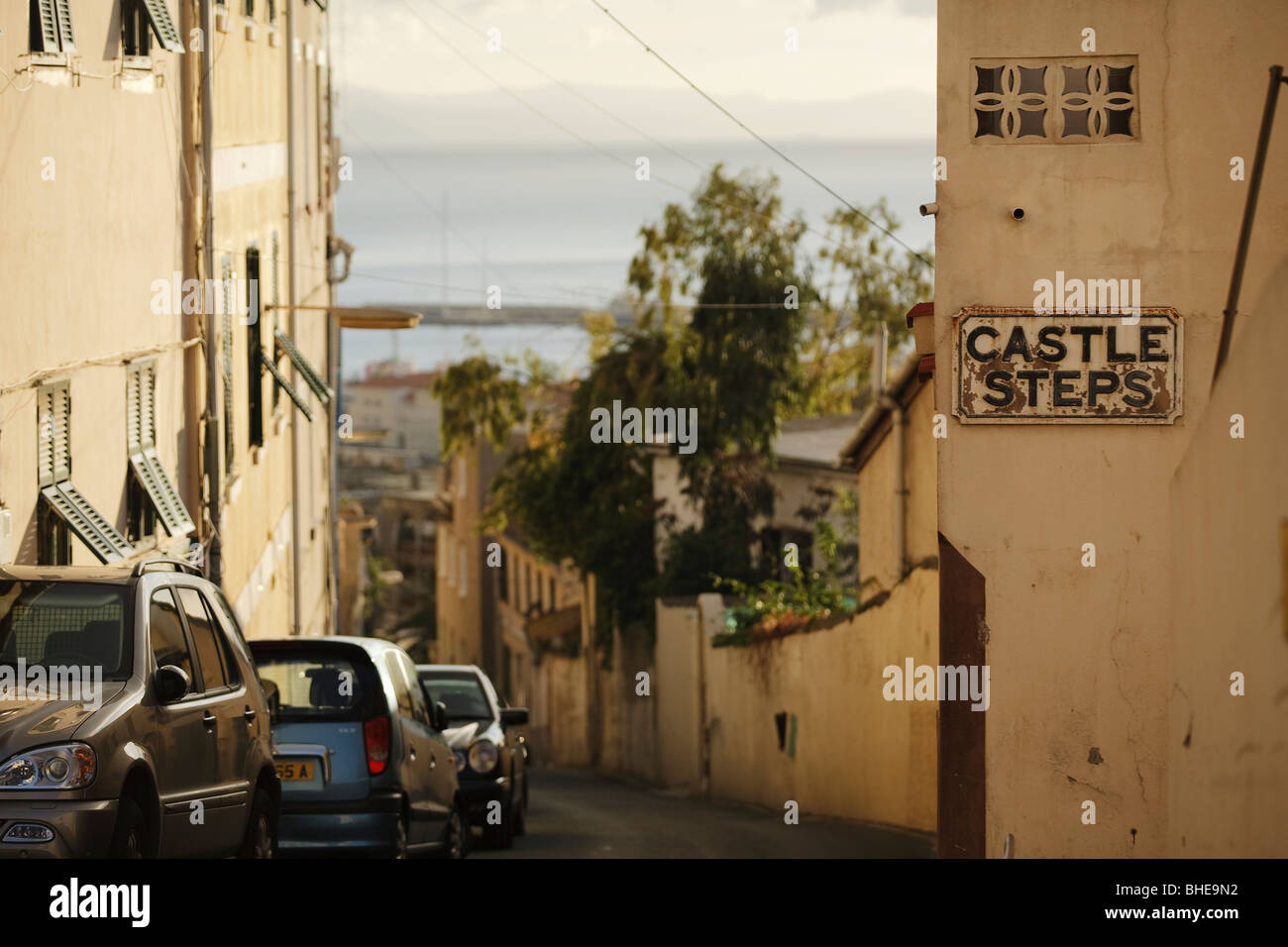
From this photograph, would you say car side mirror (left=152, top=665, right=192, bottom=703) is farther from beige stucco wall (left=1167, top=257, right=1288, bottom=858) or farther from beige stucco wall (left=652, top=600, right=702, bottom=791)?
beige stucco wall (left=652, top=600, right=702, bottom=791)

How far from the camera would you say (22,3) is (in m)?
9.49

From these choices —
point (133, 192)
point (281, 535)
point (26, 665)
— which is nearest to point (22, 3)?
point (133, 192)

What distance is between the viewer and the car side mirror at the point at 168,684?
7492 millimetres

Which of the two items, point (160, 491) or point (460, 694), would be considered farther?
point (460, 694)

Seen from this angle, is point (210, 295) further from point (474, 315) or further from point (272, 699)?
point (474, 315)

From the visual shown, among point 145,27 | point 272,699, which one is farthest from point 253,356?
point 272,699

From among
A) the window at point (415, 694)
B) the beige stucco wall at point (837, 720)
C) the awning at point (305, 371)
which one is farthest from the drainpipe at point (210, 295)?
the beige stucco wall at point (837, 720)

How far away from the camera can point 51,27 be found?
30.2 feet

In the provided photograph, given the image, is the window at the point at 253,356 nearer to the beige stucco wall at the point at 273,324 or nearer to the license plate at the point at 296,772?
the beige stucco wall at the point at 273,324

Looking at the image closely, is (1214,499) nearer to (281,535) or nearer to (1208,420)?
(1208,420)

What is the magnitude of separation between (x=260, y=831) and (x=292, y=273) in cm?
1411

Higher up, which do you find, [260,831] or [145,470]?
[145,470]

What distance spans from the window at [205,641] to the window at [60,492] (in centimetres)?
191

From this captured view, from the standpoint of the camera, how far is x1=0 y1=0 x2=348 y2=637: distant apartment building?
991 centimetres
